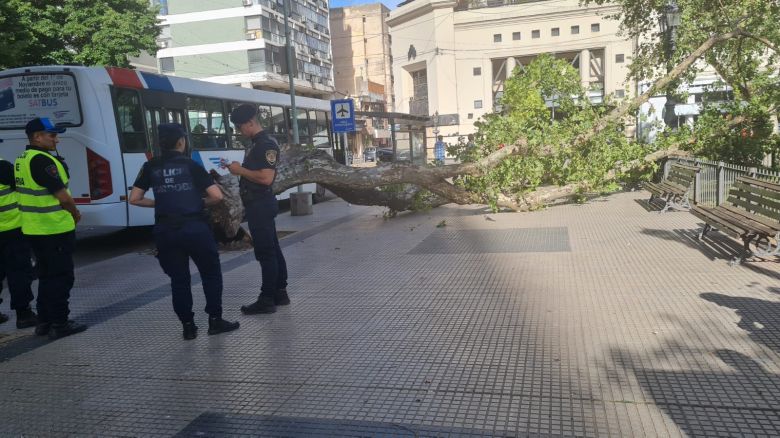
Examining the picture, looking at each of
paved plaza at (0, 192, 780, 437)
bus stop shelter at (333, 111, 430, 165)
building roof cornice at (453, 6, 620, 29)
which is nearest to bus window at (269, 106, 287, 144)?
bus stop shelter at (333, 111, 430, 165)

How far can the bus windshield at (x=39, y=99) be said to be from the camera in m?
9.63

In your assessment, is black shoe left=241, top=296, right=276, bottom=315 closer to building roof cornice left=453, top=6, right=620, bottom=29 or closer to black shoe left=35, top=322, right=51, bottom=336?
black shoe left=35, top=322, right=51, bottom=336

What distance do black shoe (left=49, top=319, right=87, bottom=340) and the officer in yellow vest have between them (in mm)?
614

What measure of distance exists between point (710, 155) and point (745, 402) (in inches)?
432

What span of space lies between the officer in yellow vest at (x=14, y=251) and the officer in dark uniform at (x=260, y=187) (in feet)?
7.40

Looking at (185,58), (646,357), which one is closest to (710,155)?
(646,357)

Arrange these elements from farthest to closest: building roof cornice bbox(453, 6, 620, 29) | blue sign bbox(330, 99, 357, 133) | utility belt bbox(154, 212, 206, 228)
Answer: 1. building roof cornice bbox(453, 6, 620, 29)
2. blue sign bbox(330, 99, 357, 133)
3. utility belt bbox(154, 212, 206, 228)

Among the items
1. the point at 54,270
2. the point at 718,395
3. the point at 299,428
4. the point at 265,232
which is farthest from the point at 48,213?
the point at 718,395

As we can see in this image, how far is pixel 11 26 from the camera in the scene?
17.0 metres

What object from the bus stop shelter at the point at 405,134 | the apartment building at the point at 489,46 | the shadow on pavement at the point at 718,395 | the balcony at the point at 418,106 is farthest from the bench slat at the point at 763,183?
the balcony at the point at 418,106

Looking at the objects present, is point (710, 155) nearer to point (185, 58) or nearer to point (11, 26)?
point (11, 26)

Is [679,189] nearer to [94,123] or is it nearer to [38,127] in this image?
[38,127]

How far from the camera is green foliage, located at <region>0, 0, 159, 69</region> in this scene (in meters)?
20.4

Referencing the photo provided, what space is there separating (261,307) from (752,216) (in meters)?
5.27
